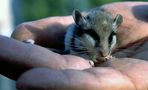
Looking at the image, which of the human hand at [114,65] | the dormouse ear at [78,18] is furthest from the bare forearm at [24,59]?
the dormouse ear at [78,18]

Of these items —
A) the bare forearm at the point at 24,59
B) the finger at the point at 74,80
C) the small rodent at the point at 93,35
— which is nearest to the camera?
the finger at the point at 74,80

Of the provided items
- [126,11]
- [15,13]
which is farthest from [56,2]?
[126,11]

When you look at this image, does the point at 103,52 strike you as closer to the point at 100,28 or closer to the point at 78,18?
the point at 100,28

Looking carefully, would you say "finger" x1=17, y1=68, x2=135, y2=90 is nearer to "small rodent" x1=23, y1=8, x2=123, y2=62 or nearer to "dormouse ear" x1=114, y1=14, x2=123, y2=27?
"small rodent" x1=23, y1=8, x2=123, y2=62

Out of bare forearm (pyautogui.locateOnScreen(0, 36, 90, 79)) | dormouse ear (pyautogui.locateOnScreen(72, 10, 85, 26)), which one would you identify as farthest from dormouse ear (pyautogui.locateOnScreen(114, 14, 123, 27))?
bare forearm (pyautogui.locateOnScreen(0, 36, 90, 79))

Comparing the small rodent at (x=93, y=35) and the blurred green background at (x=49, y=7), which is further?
the blurred green background at (x=49, y=7)

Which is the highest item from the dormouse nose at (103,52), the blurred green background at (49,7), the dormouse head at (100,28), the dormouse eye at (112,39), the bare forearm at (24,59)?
the bare forearm at (24,59)

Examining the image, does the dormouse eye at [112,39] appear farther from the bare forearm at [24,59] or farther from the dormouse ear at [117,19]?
the bare forearm at [24,59]
